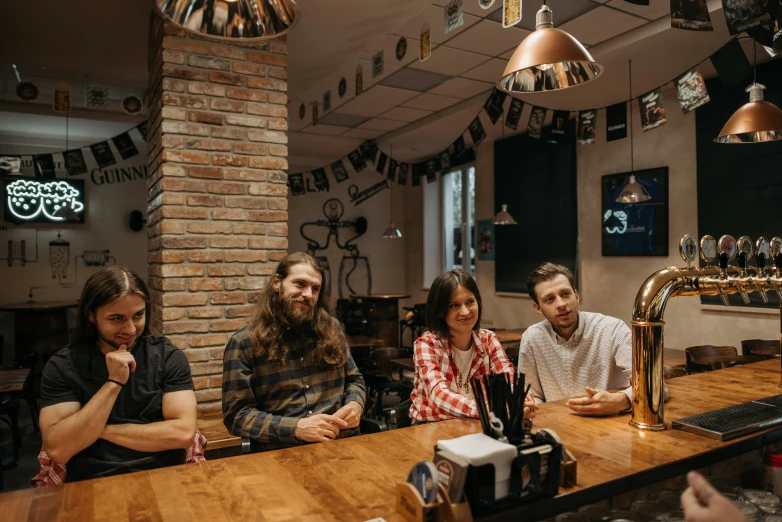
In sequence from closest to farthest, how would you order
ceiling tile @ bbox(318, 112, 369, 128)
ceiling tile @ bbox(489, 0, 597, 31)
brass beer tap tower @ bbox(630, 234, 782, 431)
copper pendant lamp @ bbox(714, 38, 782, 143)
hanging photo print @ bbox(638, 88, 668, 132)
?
brass beer tap tower @ bbox(630, 234, 782, 431) → copper pendant lamp @ bbox(714, 38, 782, 143) → ceiling tile @ bbox(489, 0, 597, 31) → hanging photo print @ bbox(638, 88, 668, 132) → ceiling tile @ bbox(318, 112, 369, 128)

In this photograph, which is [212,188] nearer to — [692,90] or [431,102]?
[692,90]

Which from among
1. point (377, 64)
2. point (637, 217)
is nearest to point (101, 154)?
point (377, 64)

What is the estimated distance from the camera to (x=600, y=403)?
1795 mm

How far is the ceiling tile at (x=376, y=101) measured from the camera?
593 centimetres

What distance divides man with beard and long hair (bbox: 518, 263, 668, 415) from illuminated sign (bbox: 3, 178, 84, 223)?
7.21 meters

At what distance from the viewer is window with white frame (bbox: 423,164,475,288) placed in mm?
9172

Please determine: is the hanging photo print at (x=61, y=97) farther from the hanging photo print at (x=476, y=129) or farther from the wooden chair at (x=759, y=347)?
the wooden chair at (x=759, y=347)

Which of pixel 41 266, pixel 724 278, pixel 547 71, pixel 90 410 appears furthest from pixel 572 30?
pixel 41 266

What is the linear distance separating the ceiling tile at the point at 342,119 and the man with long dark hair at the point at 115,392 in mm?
5169

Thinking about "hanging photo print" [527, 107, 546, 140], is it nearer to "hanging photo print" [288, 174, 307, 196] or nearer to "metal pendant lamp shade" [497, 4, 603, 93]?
"metal pendant lamp shade" [497, 4, 603, 93]

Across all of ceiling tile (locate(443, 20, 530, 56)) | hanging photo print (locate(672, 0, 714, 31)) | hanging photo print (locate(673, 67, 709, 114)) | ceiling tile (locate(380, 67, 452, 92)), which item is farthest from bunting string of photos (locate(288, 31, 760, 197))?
hanging photo print (locate(672, 0, 714, 31))

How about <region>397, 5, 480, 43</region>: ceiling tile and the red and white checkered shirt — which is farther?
<region>397, 5, 480, 43</region>: ceiling tile

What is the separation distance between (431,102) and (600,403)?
16.9 feet

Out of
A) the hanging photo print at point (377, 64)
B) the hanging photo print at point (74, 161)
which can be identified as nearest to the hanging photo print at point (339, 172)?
the hanging photo print at point (377, 64)
